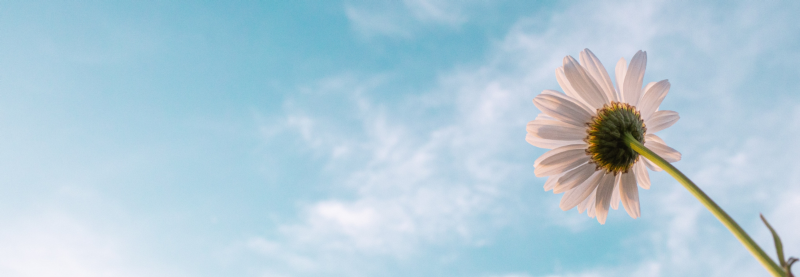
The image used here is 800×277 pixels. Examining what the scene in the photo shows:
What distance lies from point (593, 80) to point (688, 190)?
6.12ft

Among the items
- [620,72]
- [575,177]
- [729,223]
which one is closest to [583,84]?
[620,72]

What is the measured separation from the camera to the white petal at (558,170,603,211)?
3771mm

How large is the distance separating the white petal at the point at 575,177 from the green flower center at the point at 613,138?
0.06m

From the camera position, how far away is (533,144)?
383cm

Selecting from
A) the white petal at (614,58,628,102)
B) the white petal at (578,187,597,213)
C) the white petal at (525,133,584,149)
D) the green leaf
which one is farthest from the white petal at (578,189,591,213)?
the green leaf

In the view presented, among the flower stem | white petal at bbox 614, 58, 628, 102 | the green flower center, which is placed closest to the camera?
the flower stem

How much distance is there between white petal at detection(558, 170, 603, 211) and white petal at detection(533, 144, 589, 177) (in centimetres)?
18

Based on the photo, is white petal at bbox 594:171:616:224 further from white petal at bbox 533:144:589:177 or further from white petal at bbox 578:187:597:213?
white petal at bbox 533:144:589:177

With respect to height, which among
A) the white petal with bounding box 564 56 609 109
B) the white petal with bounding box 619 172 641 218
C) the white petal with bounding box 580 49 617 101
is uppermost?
the white petal with bounding box 580 49 617 101

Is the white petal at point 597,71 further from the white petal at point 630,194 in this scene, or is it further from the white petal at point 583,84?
the white petal at point 630,194

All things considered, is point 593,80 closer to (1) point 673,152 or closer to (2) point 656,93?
(2) point 656,93

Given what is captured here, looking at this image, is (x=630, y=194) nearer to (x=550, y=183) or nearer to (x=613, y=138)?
(x=613, y=138)

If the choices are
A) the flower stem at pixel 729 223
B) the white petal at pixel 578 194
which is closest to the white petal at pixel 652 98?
the white petal at pixel 578 194

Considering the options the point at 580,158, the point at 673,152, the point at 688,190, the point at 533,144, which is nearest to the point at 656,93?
the point at 673,152
